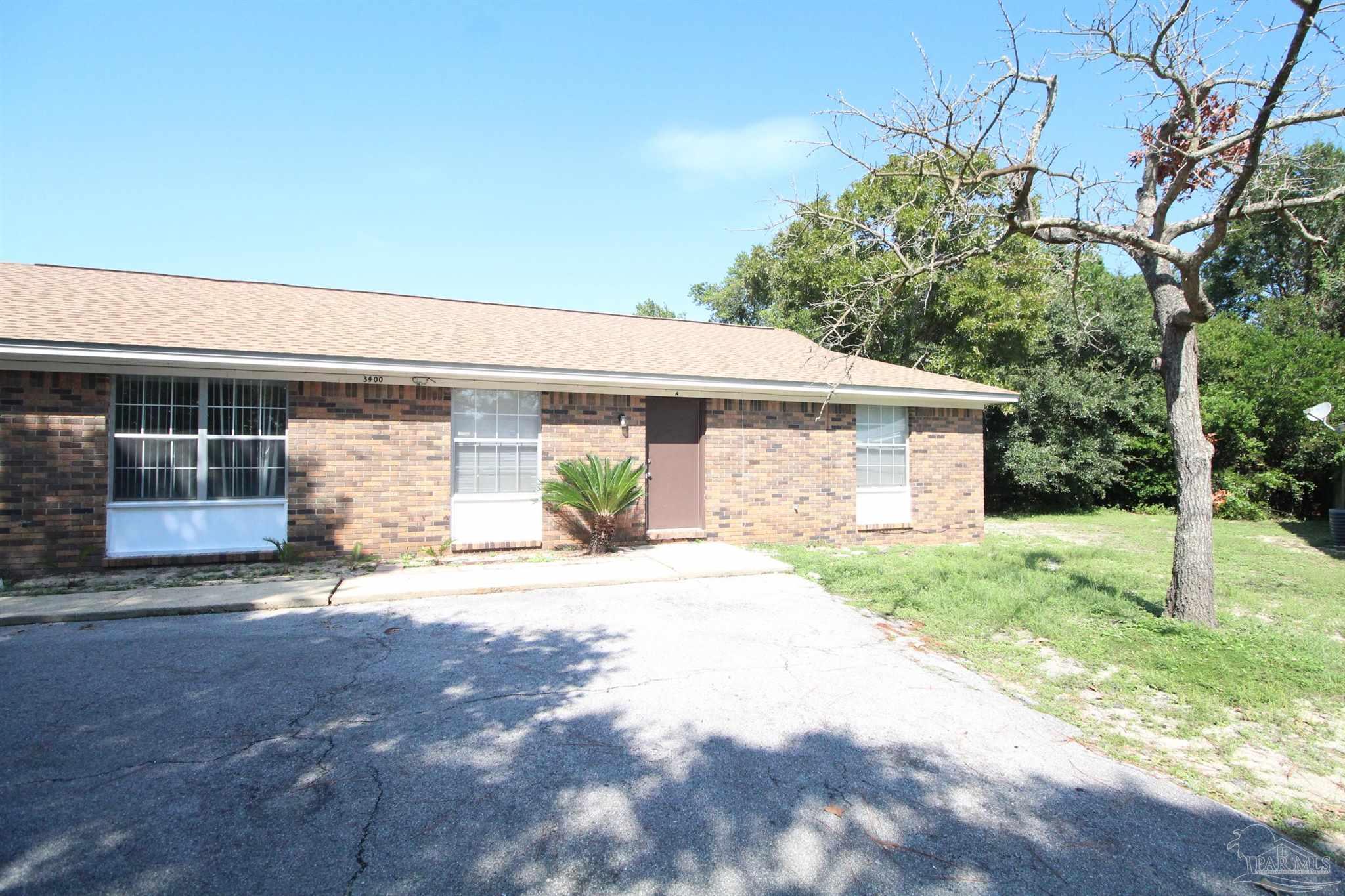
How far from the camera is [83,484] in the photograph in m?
7.99

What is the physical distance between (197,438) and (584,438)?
16.2 feet

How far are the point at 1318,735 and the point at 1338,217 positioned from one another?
25.4 meters

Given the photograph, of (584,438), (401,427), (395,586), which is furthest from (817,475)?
(395,586)

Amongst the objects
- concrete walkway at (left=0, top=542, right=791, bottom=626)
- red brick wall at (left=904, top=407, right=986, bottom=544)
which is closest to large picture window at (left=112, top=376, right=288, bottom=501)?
concrete walkway at (left=0, top=542, right=791, bottom=626)

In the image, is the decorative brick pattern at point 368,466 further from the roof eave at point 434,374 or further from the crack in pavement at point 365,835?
the crack in pavement at point 365,835

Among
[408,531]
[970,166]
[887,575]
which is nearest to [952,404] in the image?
[887,575]

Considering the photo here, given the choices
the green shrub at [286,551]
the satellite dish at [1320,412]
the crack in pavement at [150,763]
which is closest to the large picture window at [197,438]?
the green shrub at [286,551]

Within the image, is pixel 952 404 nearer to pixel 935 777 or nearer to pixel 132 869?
pixel 935 777

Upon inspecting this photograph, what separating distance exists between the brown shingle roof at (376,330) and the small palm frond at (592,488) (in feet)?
4.60

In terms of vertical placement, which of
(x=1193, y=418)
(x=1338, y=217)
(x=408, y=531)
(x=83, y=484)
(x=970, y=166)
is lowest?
(x=408, y=531)

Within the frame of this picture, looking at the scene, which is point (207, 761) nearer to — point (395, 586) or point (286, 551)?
point (395, 586)

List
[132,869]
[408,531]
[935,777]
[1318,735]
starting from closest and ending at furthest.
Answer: [132,869] → [935,777] → [1318,735] → [408,531]

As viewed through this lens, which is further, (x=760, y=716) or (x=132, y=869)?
(x=760, y=716)

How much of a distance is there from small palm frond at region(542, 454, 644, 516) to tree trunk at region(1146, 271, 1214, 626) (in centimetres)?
627
